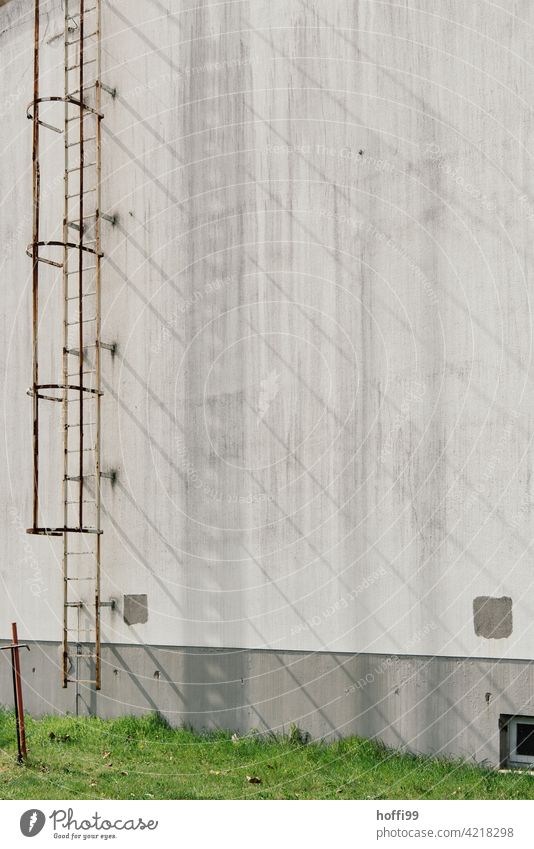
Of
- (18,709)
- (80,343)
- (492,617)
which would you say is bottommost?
(18,709)

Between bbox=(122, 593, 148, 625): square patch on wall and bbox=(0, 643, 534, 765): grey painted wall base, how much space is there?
0.31m

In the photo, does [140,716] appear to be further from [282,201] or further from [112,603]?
[282,201]

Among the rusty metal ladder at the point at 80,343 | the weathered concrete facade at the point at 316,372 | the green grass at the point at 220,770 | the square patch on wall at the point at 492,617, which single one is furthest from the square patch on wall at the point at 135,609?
the square patch on wall at the point at 492,617

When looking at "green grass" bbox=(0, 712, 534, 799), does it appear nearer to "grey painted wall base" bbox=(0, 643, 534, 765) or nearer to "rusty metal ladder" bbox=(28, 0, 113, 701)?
"grey painted wall base" bbox=(0, 643, 534, 765)

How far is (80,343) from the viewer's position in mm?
12945

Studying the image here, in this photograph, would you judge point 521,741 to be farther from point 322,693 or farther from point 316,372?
point 316,372

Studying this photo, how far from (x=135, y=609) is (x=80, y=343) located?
10.4 ft

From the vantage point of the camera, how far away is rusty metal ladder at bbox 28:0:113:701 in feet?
42.5

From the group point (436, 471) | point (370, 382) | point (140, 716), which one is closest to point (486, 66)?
point (370, 382)

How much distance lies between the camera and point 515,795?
29.9 ft

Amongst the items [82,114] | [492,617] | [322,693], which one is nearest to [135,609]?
[322,693]

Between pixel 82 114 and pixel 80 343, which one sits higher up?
pixel 82 114

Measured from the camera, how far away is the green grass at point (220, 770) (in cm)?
955

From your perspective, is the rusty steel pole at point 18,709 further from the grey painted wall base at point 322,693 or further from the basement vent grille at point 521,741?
the basement vent grille at point 521,741
